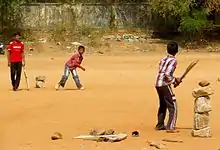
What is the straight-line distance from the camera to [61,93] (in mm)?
17844

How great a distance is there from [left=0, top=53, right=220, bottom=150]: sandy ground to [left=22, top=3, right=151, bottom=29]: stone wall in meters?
18.3

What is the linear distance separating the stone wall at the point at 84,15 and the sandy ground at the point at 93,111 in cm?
1828

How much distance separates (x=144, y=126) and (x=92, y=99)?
425cm

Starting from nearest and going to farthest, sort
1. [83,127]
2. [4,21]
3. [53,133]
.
A: [53,133] < [83,127] < [4,21]

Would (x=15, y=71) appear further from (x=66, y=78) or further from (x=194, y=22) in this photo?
(x=194, y=22)

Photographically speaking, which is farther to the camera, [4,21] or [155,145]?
[4,21]

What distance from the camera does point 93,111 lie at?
14266mm

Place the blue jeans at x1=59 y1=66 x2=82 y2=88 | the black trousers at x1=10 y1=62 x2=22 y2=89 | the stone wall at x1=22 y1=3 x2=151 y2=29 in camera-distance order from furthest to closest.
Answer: the stone wall at x1=22 y1=3 x2=151 y2=29 → the blue jeans at x1=59 y1=66 x2=82 y2=88 → the black trousers at x1=10 y1=62 x2=22 y2=89

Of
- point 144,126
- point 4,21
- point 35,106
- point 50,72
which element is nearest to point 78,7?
point 4,21

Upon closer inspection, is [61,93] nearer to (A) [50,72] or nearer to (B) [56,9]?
(A) [50,72]

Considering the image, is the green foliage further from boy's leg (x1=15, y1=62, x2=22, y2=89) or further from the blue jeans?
boy's leg (x1=15, y1=62, x2=22, y2=89)

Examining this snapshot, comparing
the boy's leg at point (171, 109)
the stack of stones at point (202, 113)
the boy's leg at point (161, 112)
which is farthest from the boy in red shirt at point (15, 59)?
the stack of stones at point (202, 113)

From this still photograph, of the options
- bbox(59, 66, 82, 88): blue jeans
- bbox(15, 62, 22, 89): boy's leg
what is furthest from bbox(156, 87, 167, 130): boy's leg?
bbox(15, 62, 22, 89): boy's leg

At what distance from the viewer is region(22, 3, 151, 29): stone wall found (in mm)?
43562
